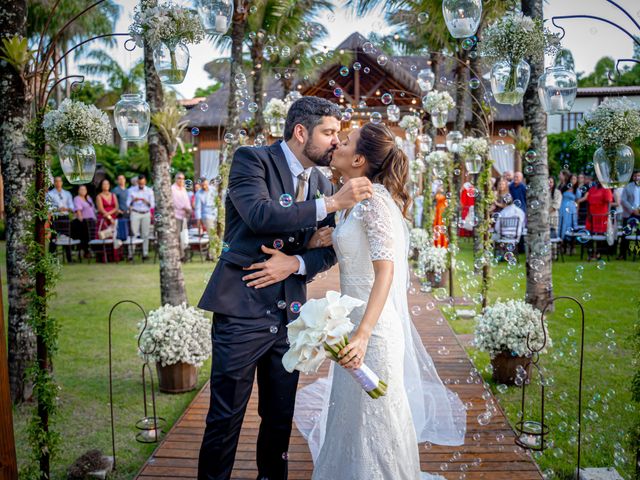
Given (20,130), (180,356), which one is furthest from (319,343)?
(20,130)

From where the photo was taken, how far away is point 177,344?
5453 millimetres

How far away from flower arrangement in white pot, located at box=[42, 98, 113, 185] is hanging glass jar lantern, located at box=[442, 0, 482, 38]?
8.94ft

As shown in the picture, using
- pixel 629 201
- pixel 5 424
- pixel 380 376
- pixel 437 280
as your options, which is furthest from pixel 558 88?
pixel 629 201

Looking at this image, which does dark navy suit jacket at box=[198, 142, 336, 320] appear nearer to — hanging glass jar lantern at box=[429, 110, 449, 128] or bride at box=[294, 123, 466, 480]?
bride at box=[294, 123, 466, 480]

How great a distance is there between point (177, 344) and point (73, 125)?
2525 millimetres

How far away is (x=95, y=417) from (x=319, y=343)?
142 inches

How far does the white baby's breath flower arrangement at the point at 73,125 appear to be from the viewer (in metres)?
3.64

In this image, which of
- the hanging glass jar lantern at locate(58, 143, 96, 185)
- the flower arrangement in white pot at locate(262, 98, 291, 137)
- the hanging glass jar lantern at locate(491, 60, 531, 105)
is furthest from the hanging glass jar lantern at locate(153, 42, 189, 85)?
the flower arrangement in white pot at locate(262, 98, 291, 137)

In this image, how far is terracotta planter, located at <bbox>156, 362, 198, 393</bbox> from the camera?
221 inches

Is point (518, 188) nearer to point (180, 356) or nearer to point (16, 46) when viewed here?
point (180, 356)

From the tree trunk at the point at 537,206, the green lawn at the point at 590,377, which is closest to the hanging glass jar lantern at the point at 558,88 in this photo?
the green lawn at the point at 590,377

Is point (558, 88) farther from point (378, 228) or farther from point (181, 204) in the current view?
point (181, 204)

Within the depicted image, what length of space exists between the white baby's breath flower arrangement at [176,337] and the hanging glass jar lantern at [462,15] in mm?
3588

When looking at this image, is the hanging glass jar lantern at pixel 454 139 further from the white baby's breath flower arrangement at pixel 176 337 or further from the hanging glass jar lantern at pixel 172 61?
the hanging glass jar lantern at pixel 172 61
